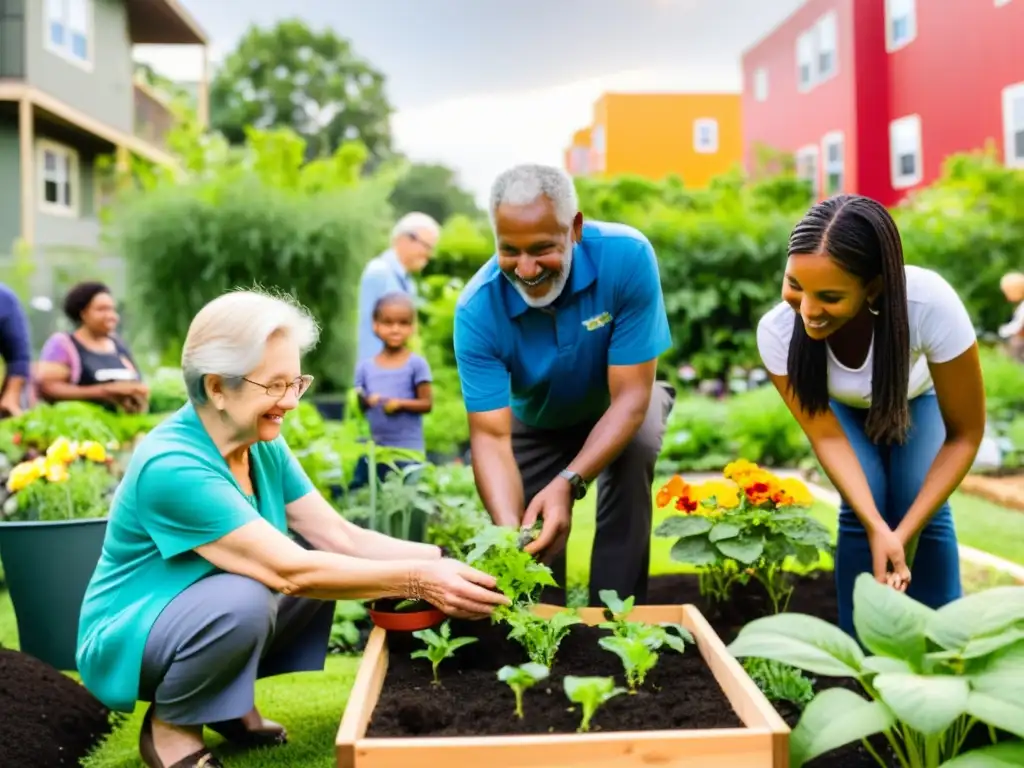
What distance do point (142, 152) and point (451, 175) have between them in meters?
21.2

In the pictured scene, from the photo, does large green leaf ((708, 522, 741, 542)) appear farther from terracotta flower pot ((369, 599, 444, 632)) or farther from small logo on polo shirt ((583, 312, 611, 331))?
terracotta flower pot ((369, 599, 444, 632))

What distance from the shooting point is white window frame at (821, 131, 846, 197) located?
1598 centimetres

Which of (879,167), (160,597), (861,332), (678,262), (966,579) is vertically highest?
(879,167)

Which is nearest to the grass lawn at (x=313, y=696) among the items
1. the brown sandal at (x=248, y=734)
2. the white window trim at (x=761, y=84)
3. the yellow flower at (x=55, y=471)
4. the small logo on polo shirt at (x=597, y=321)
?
the brown sandal at (x=248, y=734)

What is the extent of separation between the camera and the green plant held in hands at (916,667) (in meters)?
1.54

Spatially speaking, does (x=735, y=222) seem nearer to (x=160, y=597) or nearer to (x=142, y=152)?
(x=160, y=597)

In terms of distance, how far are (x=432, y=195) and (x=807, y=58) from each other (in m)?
21.2

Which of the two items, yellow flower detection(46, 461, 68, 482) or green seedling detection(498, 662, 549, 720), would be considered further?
yellow flower detection(46, 461, 68, 482)

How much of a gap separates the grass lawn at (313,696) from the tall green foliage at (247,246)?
4.89 meters

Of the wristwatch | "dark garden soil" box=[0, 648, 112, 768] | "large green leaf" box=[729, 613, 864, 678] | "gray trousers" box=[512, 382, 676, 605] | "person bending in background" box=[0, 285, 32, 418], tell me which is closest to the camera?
"large green leaf" box=[729, 613, 864, 678]

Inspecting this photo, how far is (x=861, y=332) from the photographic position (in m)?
2.56

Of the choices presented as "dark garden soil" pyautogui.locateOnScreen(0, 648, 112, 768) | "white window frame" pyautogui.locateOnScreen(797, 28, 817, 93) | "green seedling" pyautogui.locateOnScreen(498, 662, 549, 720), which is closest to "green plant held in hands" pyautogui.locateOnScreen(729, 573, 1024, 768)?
"green seedling" pyautogui.locateOnScreen(498, 662, 549, 720)

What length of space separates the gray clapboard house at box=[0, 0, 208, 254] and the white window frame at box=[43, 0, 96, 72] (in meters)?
0.01

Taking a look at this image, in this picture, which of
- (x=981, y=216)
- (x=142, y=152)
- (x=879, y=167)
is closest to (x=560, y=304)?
(x=981, y=216)
